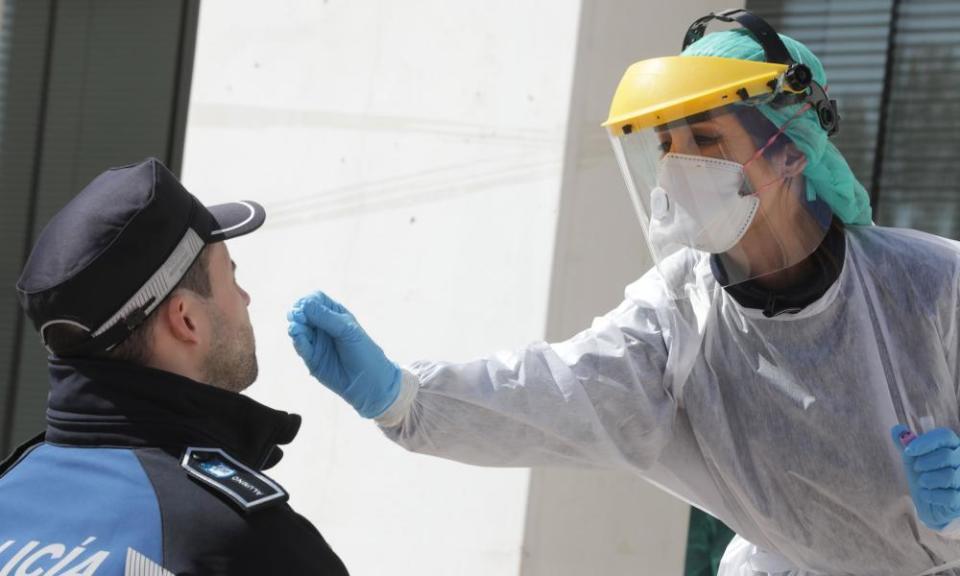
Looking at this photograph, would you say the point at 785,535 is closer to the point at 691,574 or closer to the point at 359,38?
the point at 691,574

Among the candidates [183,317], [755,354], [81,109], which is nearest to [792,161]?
[755,354]

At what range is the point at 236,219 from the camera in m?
2.05

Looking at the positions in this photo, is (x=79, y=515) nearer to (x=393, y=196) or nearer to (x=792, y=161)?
(x=792, y=161)

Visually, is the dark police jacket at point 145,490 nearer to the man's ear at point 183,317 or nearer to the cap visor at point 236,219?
the man's ear at point 183,317

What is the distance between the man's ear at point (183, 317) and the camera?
190 cm

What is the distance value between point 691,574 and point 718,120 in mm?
1737

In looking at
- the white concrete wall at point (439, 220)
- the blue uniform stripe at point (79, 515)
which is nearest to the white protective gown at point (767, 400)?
the blue uniform stripe at point (79, 515)

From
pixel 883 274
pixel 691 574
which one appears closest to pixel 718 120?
pixel 883 274

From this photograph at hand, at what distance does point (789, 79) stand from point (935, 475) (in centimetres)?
64

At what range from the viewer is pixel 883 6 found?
140 inches

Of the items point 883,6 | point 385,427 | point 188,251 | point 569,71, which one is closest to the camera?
point 188,251

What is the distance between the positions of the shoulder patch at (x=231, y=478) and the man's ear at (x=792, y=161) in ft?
3.32

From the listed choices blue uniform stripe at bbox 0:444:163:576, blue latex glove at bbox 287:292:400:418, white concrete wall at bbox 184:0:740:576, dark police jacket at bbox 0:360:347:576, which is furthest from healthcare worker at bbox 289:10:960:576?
white concrete wall at bbox 184:0:740:576

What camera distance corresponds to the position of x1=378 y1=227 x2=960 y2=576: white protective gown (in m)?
2.25
